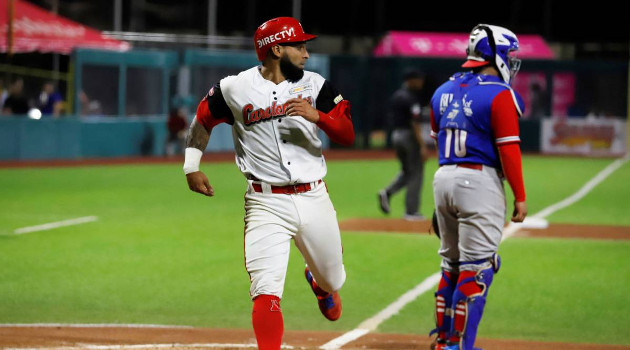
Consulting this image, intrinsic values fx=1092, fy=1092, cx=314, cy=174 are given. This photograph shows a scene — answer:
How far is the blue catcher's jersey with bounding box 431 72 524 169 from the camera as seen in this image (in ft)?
21.9

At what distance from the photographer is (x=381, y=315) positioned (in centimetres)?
903

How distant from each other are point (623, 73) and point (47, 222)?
2929 cm

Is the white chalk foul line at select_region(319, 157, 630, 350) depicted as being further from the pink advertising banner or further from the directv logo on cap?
the pink advertising banner

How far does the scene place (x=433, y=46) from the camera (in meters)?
42.2

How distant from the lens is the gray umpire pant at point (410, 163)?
52.0ft

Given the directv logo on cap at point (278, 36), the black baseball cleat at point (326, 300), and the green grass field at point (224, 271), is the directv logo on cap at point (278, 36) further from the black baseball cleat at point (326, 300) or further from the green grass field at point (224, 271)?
the green grass field at point (224, 271)

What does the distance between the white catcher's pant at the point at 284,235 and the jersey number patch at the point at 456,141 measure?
33.0 inches

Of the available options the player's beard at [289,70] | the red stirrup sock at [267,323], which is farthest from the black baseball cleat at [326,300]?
the player's beard at [289,70]

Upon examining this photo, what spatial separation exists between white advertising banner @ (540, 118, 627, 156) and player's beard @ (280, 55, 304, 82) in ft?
103

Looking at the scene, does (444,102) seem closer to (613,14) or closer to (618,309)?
(618,309)

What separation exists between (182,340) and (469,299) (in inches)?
88.1

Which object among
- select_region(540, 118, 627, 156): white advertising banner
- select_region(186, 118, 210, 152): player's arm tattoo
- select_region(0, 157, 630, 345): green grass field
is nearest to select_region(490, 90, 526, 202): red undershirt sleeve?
select_region(186, 118, 210, 152): player's arm tattoo

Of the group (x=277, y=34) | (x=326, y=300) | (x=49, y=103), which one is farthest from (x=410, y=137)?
(x=49, y=103)

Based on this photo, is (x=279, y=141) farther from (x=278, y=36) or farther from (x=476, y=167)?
(x=476, y=167)
